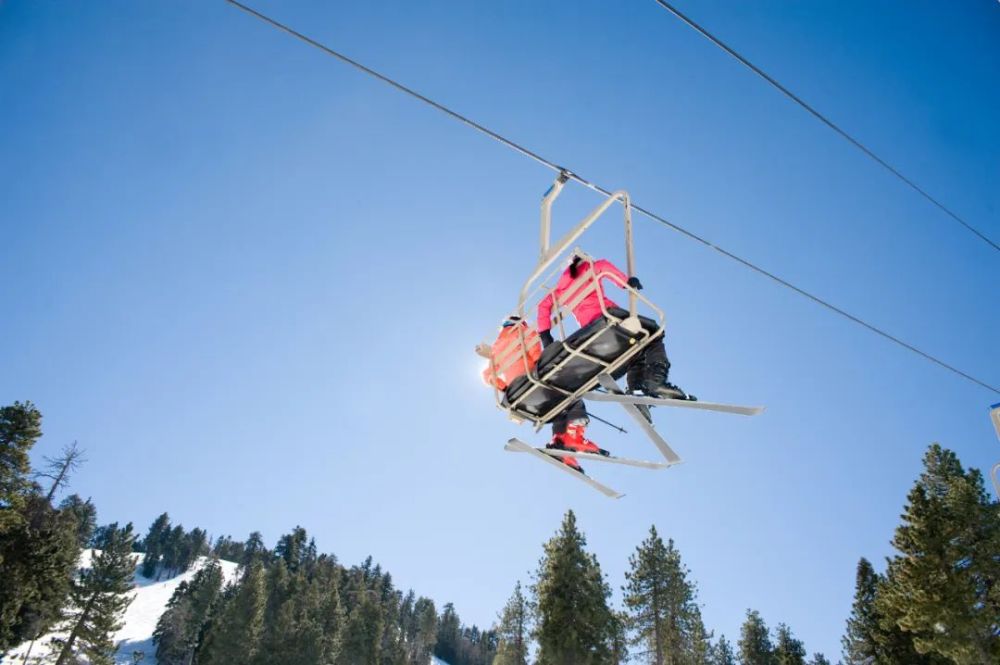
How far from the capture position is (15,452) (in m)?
23.9

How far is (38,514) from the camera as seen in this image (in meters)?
51.1

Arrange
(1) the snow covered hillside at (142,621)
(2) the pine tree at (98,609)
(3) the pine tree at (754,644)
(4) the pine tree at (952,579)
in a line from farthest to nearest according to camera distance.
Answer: (1) the snow covered hillside at (142,621) < (3) the pine tree at (754,644) < (2) the pine tree at (98,609) < (4) the pine tree at (952,579)

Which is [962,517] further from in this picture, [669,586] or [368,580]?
[368,580]

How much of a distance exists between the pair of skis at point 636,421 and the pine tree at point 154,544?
133618 millimetres

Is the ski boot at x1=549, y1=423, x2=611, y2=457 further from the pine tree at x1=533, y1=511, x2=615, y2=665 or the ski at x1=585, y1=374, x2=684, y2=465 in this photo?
the pine tree at x1=533, y1=511, x2=615, y2=665

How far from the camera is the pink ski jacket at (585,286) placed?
6.57 metres

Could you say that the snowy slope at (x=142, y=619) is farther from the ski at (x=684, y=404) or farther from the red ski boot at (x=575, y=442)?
the ski at (x=684, y=404)

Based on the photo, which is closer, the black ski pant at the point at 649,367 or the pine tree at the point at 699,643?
the black ski pant at the point at 649,367

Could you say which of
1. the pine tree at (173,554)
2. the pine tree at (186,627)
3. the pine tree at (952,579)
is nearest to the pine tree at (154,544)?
the pine tree at (173,554)

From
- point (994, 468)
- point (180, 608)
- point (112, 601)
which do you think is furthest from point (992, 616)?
point (180, 608)

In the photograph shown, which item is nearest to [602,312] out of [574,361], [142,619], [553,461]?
[574,361]

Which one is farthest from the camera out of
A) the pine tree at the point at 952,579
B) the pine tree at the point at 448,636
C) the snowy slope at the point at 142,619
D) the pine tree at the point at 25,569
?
the pine tree at the point at 448,636

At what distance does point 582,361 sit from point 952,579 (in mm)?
20297

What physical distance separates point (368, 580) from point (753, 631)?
76.9m
